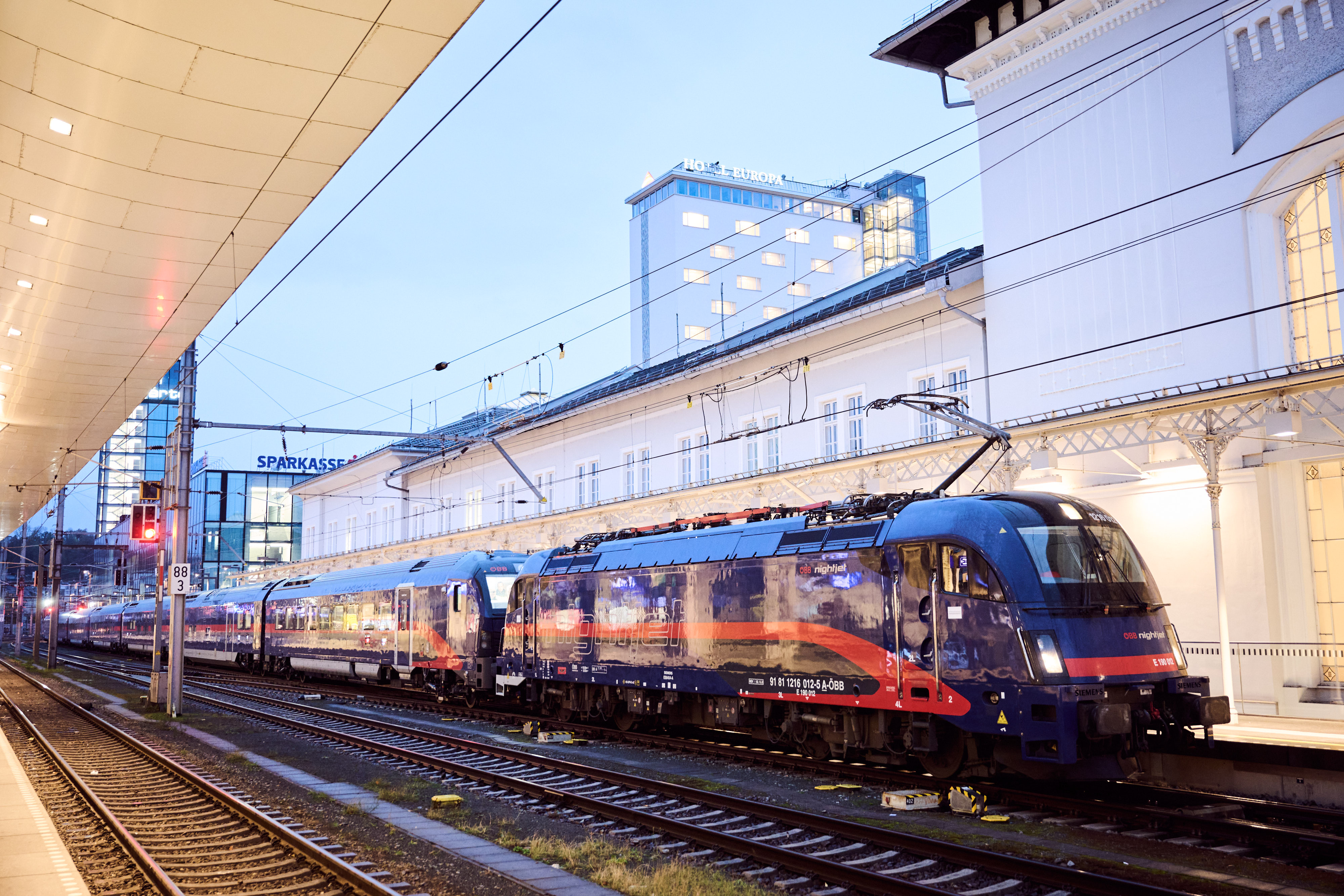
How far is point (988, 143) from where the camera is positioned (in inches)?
1013

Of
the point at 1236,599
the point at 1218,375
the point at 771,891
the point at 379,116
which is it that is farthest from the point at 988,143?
the point at 771,891

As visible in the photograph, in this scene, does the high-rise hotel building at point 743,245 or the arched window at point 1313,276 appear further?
the high-rise hotel building at point 743,245

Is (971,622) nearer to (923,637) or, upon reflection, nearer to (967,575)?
(967,575)

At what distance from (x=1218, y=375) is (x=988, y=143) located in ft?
28.0

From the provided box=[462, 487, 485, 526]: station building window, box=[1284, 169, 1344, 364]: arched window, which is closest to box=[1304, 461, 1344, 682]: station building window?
box=[1284, 169, 1344, 364]: arched window

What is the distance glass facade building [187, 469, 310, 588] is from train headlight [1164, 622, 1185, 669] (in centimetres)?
7601

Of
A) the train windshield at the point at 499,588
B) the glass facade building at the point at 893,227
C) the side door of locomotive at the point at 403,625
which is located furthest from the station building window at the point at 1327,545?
the glass facade building at the point at 893,227

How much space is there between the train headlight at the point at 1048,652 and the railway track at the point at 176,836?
7.02 meters

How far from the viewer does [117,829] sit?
38.2ft

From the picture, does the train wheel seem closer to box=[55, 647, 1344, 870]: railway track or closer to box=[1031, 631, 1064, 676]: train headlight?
box=[55, 647, 1344, 870]: railway track

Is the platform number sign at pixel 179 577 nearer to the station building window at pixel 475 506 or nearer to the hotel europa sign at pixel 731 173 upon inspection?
the station building window at pixel 475 506

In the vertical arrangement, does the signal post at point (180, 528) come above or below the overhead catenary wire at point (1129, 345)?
below

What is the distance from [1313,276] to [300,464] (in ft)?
234

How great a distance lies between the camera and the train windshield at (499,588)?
83.5 feet
